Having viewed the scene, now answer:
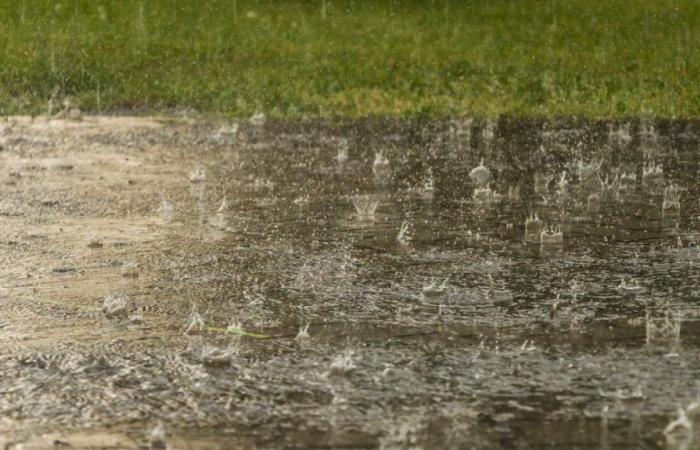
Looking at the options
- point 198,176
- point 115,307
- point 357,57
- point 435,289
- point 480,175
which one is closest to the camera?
point 115,307

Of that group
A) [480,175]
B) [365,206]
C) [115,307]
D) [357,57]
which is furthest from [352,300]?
[357,57]

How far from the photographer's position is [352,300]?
27.5ft

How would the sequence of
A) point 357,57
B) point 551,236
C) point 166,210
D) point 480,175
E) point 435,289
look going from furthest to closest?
point 357,57 → point 480,175 → point 166,210 → point 551,236 → point 435,289

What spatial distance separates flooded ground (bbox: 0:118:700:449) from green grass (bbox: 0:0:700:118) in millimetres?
4205

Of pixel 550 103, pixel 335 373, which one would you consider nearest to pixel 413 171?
pixel 550 103


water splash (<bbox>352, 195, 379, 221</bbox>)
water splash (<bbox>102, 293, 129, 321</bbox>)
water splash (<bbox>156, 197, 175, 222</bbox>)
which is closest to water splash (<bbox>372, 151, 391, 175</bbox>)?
water splash (<bbox>352, 195, 379, 221</bbox>)

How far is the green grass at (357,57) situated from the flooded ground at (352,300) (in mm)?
4205

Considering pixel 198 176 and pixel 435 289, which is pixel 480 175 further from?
pixel 435 289

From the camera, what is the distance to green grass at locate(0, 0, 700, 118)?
20.2 meters

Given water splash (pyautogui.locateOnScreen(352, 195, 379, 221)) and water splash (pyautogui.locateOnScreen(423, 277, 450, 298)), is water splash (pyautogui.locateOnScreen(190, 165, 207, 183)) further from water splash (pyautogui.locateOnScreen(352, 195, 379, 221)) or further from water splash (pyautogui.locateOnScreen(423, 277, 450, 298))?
water splash (pyautogui.locateOnScreen(423, 277, 450, 298))

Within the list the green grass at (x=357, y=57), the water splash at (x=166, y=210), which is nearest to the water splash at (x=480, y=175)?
the water splash at (x=166, y=210)

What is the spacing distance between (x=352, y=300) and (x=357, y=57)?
1436 cm

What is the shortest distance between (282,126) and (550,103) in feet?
13.3

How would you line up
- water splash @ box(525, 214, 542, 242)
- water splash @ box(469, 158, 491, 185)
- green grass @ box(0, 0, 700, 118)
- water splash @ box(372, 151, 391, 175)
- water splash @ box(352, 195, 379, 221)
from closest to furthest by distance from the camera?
water splash @ box(525, 214, 542, 242), water splash @ box(352, 195, 379, 221), water splash @ box(469, 158, 491, 185), water splash @ box(372, 151, 391, 175), green grass @ box(0, 0, 700, 118)
